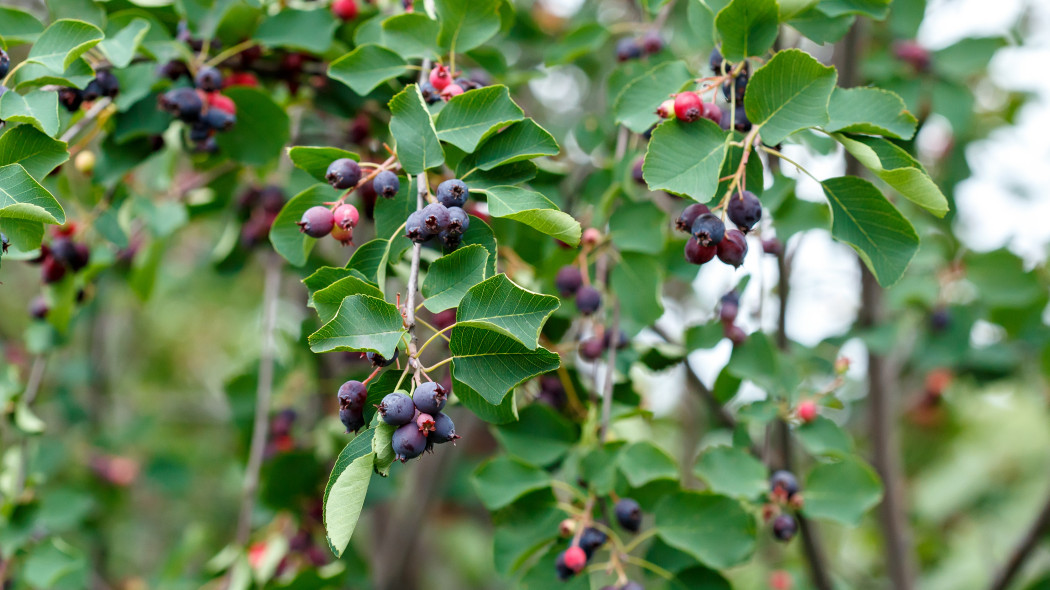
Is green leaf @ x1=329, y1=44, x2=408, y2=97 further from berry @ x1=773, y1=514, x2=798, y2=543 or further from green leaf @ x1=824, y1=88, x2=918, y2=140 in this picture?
berry @ x1=773, y1=514, x2=798, y2=543

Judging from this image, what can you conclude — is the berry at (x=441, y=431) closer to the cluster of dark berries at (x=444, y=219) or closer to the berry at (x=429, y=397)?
the berry at (x=429, y=397)

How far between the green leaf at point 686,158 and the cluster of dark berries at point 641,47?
863 mm

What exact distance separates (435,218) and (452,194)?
0.23ft

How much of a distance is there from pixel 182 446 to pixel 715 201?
11.4ft

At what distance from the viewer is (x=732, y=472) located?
1740 mm

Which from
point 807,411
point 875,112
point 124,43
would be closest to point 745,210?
point 875,112

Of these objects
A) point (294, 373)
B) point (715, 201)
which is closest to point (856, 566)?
point (294, 373)

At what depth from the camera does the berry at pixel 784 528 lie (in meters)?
1.73

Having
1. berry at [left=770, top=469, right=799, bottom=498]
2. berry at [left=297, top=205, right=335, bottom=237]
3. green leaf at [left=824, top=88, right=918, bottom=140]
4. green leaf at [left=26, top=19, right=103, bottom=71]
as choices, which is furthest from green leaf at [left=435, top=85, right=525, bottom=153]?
berry at [left=770, top=469, right=799, bottom=498]

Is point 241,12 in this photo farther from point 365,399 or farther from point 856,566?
point 856,566

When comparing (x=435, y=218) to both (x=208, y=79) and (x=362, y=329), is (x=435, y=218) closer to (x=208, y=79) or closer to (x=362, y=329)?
(x=362, y=329)

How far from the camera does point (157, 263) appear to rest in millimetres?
2250

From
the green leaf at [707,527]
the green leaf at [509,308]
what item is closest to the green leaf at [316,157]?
the green leaf at [509,308]

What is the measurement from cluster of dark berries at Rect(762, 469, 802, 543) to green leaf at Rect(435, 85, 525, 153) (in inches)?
43.2
